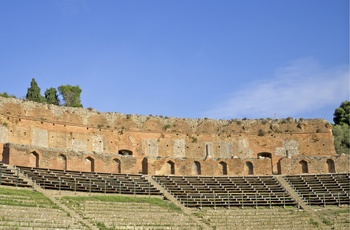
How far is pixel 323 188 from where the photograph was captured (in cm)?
4200

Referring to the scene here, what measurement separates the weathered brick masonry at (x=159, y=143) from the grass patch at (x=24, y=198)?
274 inches

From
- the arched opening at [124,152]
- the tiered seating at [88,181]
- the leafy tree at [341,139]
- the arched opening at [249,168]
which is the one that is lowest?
the tiered seating at [88,181]

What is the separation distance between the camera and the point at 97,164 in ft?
141

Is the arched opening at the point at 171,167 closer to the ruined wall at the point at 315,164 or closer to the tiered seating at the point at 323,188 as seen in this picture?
the tiered seating at the point at 323,188

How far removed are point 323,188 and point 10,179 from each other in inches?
845

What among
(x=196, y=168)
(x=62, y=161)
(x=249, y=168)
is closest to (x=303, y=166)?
(x=249, y=168)

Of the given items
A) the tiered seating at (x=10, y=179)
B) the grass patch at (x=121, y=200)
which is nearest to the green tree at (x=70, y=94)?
the tiered seating at (x=10, y=179)

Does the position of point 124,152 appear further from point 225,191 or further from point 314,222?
point 314,222

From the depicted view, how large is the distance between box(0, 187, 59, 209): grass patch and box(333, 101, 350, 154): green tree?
122 feet

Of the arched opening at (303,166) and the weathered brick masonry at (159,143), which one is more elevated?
the weathered brick masonry at (159,143)

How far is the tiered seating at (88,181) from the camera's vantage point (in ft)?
115

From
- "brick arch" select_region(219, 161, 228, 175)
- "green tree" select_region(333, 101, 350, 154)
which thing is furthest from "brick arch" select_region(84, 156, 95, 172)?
"green tree" select_region(333, 101, 350, 154)

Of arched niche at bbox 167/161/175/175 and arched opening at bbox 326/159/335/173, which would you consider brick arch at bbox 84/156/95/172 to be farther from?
arched opening at bbox 326/159/335/173

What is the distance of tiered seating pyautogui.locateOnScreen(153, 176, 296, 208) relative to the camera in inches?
1489
